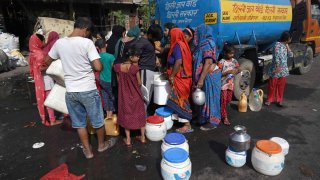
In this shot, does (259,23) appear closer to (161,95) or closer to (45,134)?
(161,95)

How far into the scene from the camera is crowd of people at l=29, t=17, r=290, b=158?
3135 mm

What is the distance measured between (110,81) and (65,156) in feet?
4.47

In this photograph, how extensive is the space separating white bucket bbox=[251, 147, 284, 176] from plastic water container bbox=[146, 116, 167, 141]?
4.60 feet

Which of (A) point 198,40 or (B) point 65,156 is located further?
(A) point 198,40

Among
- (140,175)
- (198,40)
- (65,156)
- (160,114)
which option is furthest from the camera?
(160,114)

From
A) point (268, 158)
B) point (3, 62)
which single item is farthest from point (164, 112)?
point (3, 62)

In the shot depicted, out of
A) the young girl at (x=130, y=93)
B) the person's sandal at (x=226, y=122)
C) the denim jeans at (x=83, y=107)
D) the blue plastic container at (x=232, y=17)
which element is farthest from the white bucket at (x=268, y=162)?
the blue plastic container at (x=232, y=17)

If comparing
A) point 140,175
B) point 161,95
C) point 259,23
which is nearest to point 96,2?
point 259,23

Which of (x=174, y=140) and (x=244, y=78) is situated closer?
(x=174, y=140)

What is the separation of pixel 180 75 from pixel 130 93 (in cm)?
85

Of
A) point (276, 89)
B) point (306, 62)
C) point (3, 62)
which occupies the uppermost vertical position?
point (3, 62)

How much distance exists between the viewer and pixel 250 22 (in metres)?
5.60

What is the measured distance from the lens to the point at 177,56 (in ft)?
12.6

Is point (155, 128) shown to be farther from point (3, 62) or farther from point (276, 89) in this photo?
point (3, 62)
